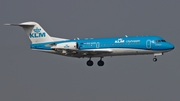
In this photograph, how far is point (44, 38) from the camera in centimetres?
8769

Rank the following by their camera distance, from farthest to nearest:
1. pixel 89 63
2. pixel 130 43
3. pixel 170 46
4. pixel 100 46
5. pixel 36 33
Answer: pixel 36 33, pixel 89 63, pixel 100 46, pixel 130 43, pixel 170 46

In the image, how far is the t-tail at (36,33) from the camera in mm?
87312

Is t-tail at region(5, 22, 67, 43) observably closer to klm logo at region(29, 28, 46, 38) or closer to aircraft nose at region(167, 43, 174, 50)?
klm logo at region(29, 28, 46, 38)

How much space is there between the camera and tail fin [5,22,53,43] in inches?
3440

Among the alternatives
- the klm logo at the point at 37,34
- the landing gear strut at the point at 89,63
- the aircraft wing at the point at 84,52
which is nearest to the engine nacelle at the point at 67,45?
the aircraft wing at the point at 84,52

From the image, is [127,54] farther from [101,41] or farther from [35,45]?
[35,45]

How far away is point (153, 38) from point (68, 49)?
12.2 meters

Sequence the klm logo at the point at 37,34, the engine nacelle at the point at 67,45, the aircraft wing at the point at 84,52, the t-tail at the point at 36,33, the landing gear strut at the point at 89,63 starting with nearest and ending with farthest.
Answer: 1. the aircraft wing at the point at 84,52
2. the engine nacelle at the point at 67,45
3. the landing gear strut at the point at 89,63
4. the t-tail at the point at 36,33
5. the klm logo at the point at 37,34

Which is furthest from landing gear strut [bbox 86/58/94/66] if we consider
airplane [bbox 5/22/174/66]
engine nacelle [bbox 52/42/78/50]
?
engine nacelle [bbox 52/42/78/50]

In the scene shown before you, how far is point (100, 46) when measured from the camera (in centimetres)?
8238

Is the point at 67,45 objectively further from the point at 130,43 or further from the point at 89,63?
the point at 130,43

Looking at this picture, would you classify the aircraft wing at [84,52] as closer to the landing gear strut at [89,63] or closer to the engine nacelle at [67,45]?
the engine nacelle at [67,45]

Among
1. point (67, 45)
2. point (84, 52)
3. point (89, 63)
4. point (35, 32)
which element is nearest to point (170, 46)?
point (84, 52)

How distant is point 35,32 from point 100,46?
1173 centimetres
